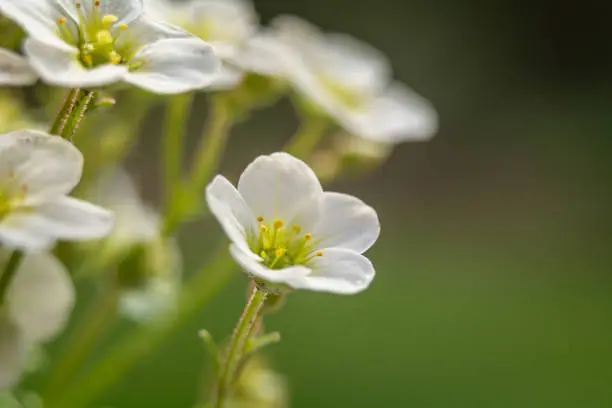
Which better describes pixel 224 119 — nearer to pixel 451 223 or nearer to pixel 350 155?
pixel 350 155

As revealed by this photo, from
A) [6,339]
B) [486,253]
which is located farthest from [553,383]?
[6,339]

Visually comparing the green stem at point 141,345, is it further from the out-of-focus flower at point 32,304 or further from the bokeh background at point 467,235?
the bokeh background at point 467,235

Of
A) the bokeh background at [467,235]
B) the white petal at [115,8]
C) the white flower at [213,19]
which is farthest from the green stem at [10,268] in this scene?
the bokeh background at [467,235]

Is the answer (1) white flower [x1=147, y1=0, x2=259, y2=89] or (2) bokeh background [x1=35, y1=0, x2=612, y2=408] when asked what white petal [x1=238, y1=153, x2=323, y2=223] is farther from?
(2) bokeh background [x1=35, y1=0, x2=612, y2=408]

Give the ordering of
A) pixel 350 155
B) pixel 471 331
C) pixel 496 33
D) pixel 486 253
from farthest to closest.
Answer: pixel 496 33 < pixel 486 253 < pixel 471 331 < pixel 350 155

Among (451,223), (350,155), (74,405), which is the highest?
(350,155)

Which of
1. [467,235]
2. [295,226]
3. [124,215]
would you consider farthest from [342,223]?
[467,235]

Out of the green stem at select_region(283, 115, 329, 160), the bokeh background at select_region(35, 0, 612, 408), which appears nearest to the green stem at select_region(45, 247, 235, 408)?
the green stem at select_region(283, 115, 329, 160)

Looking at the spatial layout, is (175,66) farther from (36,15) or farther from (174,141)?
(174,141)
